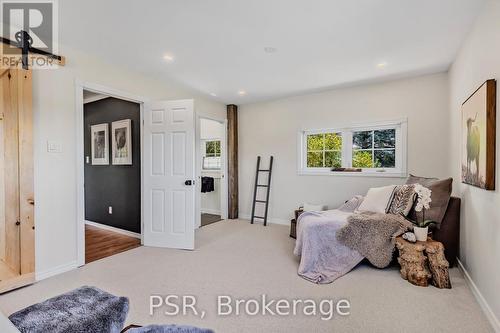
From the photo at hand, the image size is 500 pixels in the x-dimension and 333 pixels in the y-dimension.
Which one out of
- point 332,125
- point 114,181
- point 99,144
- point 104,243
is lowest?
point 104,243

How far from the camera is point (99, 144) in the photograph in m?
4.64

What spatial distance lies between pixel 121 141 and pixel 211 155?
232 cm

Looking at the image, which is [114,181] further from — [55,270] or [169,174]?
[55,270]

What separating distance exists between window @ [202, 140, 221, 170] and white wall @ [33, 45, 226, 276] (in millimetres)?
3303

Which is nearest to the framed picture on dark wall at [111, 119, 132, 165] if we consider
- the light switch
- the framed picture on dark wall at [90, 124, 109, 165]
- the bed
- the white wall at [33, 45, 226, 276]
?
the framed picture on dark wall at [90, 124, 109, 165]

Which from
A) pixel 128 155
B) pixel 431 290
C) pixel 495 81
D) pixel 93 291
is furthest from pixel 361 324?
pixel 128 155

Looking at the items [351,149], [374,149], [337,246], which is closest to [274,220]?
[351,149]

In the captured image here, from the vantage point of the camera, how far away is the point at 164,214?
3.54 meters

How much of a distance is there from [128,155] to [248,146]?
90.4 inches

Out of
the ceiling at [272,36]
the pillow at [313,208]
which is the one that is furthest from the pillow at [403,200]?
the ceiling at [272,36]

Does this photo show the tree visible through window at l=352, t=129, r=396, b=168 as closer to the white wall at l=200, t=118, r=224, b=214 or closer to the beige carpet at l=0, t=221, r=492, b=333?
the beige carpet at l=0, t=221, r=492, b=333

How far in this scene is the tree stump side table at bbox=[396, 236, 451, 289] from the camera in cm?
233

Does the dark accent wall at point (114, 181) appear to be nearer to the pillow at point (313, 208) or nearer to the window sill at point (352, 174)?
the pillow at point (313, 208)

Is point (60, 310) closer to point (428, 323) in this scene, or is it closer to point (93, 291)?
point (93, 291)
